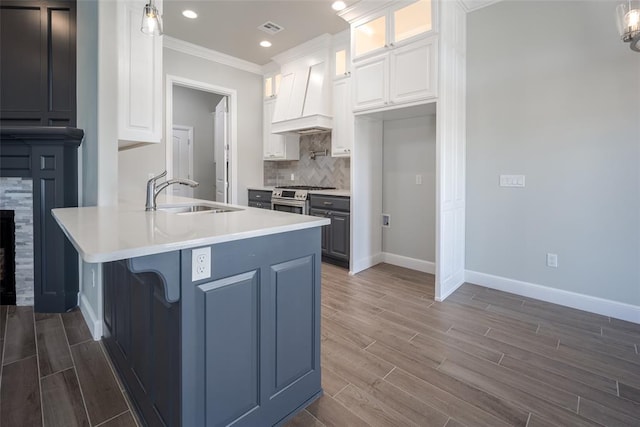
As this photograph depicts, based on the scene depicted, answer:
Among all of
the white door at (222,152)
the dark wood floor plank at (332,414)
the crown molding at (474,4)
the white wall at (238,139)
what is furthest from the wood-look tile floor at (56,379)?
the crown molding at (474,4)

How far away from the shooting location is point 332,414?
1.54 meters

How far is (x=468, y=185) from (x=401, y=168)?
0.88 meters

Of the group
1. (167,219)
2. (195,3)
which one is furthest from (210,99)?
(167,219)

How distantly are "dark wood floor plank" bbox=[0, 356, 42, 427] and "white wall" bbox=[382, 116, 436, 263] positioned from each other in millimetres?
3541

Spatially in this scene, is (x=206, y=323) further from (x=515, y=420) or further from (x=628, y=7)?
(x=628, y=7)

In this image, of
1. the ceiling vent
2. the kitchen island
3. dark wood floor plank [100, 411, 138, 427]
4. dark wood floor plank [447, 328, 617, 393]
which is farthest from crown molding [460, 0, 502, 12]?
dark wood floor plank [100, 411, 138, 427]

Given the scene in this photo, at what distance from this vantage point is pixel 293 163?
5.48 meters

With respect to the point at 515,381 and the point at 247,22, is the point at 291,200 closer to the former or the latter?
the point at 247,22

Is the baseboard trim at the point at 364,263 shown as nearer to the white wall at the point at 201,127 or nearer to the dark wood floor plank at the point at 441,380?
the dark wood floor plank at the point at 441,380

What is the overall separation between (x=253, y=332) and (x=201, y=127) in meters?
6.49

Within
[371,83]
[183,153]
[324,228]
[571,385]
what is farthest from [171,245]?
[183,153]

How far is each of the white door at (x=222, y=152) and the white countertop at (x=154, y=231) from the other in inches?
139

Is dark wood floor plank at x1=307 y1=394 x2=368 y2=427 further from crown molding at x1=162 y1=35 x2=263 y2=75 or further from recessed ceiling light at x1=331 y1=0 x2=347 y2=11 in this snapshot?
crown molding at x1=162 y1=35 x2=263 y2=75

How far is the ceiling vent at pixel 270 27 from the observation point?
3859 mm
